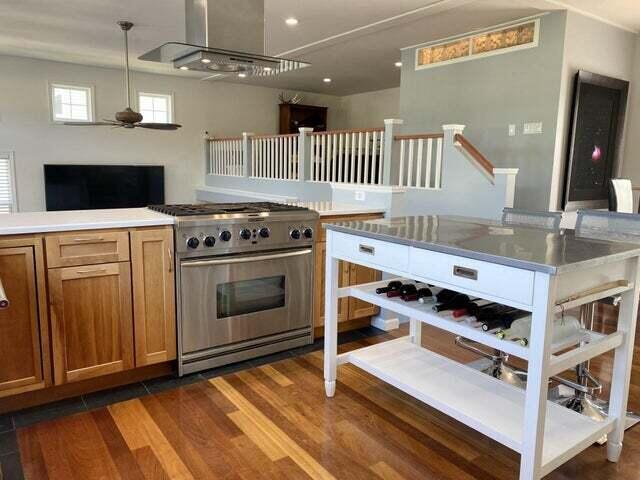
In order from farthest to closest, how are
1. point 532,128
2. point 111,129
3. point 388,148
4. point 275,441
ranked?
point 111,129, point 532,128, point 388,148, point 275,441

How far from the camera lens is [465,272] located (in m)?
1.74

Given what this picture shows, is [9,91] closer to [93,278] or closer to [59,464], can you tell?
[93,278]

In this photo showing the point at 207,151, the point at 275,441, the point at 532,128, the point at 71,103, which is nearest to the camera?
the point at 275,441

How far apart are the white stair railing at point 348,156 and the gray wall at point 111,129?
3394mm

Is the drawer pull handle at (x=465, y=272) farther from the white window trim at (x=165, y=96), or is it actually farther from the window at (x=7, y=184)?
the white window trim at (x=165, y=96)

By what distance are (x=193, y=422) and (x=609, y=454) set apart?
190 centimetres

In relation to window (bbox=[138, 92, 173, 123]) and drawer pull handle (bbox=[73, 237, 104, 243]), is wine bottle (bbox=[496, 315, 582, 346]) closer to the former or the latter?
drawer pull handle (bbox=[73, 237, 104, 243])

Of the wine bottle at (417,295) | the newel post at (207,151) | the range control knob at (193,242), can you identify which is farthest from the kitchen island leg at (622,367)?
the newel post at (207,151)

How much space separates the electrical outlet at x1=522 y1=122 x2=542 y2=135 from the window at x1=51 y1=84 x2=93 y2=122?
259 inches

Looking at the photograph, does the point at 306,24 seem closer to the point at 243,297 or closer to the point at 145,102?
the point at 243,297

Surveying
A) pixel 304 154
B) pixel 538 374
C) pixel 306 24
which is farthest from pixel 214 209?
pixel 304 154

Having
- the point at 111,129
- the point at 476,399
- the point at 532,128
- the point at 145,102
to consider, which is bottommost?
the point at 476,399

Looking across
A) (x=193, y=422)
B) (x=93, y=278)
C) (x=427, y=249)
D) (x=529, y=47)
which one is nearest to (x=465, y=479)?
(x=427, y=249)

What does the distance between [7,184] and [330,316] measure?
22.3 feet
